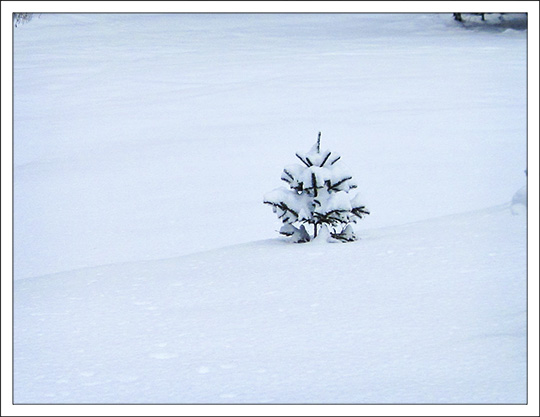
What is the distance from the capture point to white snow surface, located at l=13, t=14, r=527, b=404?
12.4ft

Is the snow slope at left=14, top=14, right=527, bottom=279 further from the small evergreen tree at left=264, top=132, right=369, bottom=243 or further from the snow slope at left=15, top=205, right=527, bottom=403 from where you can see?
the snow slope at left=15, top=205, right=527, bottom=403

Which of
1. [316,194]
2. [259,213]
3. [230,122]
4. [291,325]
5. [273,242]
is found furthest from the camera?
[230,122]

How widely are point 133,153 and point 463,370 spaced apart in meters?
8.80

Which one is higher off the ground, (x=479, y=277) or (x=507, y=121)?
(x=507, y=121)

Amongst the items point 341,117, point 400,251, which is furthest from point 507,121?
point 400,251

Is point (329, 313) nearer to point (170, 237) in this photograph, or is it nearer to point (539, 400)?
point (539, 400)

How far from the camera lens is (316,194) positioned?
5.87 metres

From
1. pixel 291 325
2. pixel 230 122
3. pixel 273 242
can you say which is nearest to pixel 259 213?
pixel 273 242

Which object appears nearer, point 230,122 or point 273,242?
point 273,242

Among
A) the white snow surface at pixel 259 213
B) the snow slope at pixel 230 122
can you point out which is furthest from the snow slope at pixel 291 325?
the snow slope at pixel 230 122

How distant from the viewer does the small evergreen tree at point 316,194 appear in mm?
5809

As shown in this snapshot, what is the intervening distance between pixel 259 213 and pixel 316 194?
8.57 feet

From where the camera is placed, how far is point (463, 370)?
364 cm

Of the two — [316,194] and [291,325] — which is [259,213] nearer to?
[316,194]
